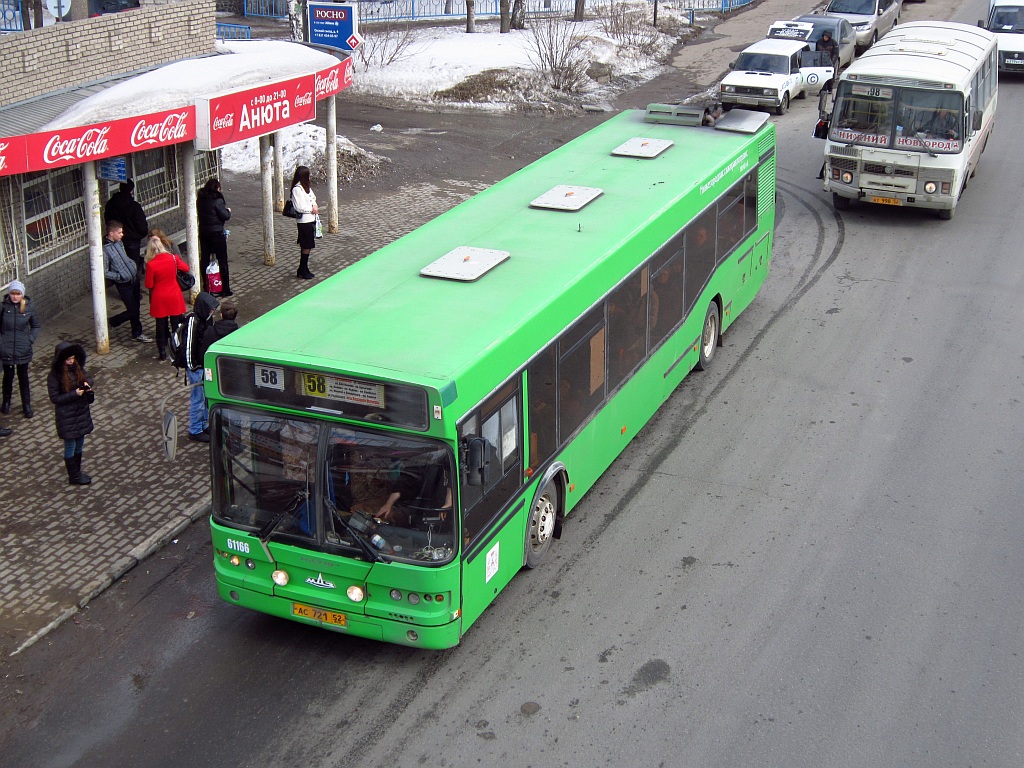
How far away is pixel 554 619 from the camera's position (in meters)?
9.16

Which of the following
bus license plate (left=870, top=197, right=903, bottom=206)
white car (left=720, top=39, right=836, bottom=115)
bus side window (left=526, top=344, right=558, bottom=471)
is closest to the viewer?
bus side window (left=526, top=344, right=558, bottom=471)

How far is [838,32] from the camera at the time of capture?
29.3 meters

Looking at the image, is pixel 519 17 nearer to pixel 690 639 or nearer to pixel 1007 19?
pixel 1007 19

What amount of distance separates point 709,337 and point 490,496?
6197mm

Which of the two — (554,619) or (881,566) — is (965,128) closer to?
(881,566)

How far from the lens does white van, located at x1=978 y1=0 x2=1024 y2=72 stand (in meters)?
29.2

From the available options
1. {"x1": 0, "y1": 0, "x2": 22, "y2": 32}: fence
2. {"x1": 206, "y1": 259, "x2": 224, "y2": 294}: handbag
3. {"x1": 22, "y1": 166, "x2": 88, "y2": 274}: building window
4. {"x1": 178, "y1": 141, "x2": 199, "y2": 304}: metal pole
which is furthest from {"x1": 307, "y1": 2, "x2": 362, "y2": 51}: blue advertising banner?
{"x1": 0, "y1": 0, "x2": 22, "y2": 32}: fence

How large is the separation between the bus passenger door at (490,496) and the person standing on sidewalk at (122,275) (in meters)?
7.16

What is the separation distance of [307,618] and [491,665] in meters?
1.43

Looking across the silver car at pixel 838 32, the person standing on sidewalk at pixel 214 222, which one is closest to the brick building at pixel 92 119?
the person standing on sidewalk at pixel 214 222

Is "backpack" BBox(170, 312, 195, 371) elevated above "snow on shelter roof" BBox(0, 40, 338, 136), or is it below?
below

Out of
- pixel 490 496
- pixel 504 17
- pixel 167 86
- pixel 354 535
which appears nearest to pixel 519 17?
pixel 504 17

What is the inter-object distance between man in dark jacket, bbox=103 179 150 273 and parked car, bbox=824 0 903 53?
75.1 feet

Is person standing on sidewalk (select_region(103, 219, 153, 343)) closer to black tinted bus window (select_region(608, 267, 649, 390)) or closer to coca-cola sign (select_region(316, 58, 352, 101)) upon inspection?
→ coca-cola sign (select_region(316, 58, 352, 101))
